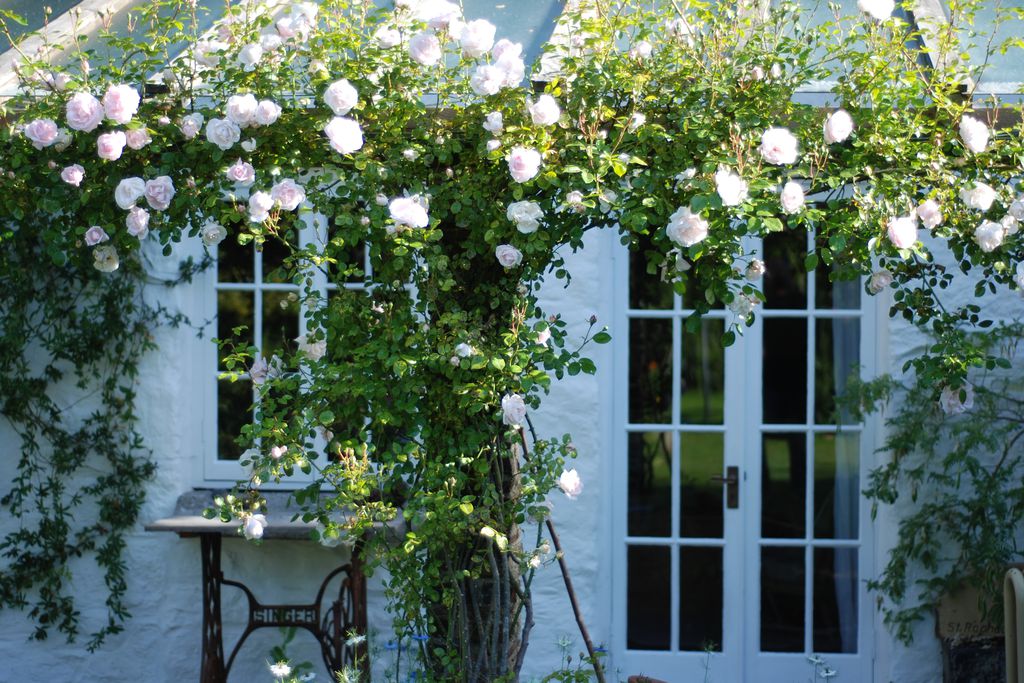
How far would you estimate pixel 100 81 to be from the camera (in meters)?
3.34

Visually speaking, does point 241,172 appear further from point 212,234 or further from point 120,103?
point 120,103

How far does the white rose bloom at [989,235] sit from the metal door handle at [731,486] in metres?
2.10

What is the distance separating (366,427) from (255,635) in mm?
2174

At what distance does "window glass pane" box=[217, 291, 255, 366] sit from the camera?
518 centimetres

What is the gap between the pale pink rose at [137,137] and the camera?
126 inches

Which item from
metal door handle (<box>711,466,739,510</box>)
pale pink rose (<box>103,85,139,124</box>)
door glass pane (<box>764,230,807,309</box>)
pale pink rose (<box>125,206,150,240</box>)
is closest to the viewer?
pale pink rose (<box>103,85,139,124</box>)

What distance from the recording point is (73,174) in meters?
3.24

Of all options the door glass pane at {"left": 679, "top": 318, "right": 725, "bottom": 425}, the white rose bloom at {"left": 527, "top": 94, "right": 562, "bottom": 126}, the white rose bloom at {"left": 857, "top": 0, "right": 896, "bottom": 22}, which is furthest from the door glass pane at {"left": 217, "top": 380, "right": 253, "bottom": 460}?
the white rose bloom at {"left": 857, "top": 0, "right": 896, "bottom": 22}

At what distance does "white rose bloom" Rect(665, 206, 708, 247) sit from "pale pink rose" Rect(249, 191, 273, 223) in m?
1.02

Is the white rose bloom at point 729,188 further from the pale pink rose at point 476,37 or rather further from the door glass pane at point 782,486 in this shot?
the door glass pane at point 782,486

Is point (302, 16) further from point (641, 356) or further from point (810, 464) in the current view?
point (810, 464)

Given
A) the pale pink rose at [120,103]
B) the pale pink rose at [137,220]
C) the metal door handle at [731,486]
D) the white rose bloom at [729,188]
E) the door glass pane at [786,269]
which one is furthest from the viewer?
the door glass pane at [786,269]

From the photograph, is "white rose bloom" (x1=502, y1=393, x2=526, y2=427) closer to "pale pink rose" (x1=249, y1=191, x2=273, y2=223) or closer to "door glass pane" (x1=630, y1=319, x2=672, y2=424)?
"pale pink rose" (x1=249, y1=191, x2=273, y2=223)

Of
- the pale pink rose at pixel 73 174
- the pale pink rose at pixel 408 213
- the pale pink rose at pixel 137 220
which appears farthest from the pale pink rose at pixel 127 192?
the pale pink rose at pixel 408 213
